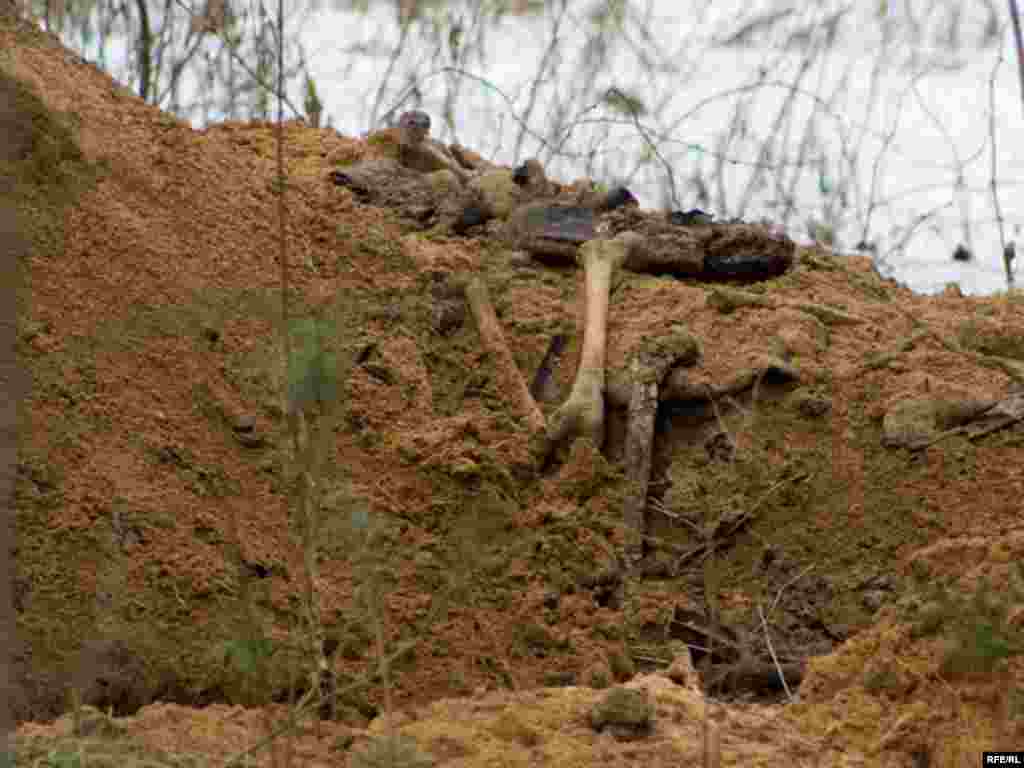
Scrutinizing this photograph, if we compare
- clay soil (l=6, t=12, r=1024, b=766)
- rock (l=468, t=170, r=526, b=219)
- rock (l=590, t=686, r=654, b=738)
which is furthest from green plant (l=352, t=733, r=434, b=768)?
rock (l=468, t=170, r=526, b=219)

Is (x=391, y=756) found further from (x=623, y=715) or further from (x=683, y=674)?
(x=683, y=674)

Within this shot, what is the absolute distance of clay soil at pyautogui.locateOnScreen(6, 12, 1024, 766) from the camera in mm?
2496

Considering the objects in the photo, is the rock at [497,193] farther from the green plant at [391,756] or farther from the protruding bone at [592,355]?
the green plant at [391,756]

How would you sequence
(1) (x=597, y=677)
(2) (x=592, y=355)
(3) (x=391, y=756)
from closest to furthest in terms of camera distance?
(3) (x=391, y=756)
(1) (x=597, y=677)
(2) (x=592, y=355)

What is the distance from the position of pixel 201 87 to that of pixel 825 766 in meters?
3.96

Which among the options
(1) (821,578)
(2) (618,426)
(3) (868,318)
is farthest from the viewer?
(3) (868,318)

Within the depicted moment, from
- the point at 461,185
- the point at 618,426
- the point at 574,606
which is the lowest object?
A: the point at 574,606

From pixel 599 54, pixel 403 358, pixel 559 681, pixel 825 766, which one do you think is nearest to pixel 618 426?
pixel 403 358

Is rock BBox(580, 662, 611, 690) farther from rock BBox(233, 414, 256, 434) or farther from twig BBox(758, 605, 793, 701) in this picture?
rock BBox(233, 414, 256, 434)

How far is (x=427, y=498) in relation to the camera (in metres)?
3.47

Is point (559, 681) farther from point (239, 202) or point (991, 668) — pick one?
point (239, 202)

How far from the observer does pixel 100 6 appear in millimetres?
5641

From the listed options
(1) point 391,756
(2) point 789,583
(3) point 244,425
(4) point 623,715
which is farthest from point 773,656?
(3) point 244,425

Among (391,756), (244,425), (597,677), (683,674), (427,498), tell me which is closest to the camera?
(391,756)
